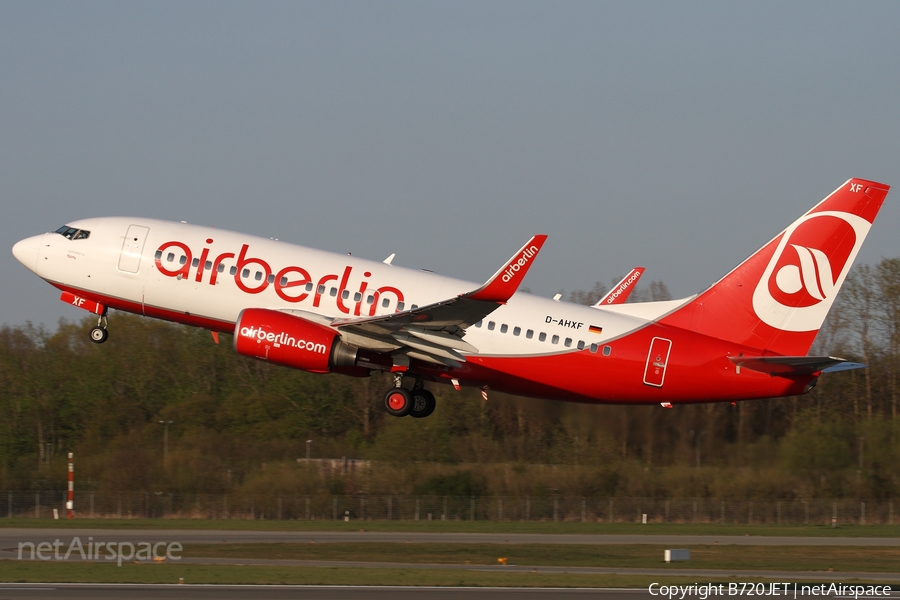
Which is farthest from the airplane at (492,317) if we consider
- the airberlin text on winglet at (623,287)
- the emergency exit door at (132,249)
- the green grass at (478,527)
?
the green grass at (478,527)

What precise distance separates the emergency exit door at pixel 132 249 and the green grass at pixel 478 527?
11.9 meters

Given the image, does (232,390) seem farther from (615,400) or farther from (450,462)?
(615,400)

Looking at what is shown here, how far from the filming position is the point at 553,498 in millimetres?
46781

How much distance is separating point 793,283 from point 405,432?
2361 cm

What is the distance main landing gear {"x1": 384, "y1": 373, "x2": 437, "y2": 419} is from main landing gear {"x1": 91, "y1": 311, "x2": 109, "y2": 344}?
8877 mm

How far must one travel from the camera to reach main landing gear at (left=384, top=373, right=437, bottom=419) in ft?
104

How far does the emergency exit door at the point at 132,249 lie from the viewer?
32.0 meters

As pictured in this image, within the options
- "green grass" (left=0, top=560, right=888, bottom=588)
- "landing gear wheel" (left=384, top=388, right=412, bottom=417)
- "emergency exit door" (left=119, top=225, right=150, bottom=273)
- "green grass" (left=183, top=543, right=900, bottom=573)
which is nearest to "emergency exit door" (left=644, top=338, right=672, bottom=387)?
"green grass" (left=183, top=543, right=900, bottom=573)

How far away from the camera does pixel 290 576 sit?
25.4m

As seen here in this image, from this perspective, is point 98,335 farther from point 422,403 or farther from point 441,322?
point 441,322

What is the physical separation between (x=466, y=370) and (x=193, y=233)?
8880 millimetres

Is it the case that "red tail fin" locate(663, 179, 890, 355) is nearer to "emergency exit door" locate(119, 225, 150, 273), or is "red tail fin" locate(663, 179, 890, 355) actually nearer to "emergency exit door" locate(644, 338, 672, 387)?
"emergency exit door" locate(644, 338, 672, 387)

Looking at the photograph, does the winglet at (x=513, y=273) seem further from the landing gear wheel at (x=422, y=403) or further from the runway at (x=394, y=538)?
the runway at (x=394, y=538)

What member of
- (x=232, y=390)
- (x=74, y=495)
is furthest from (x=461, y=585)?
(x=232, y=390)
